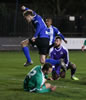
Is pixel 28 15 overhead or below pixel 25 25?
overhead

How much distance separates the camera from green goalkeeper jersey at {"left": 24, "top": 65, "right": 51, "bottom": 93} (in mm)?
10609

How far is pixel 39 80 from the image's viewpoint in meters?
10.6

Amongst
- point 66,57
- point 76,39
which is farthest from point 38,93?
point 76,39

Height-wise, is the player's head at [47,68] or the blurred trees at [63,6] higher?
the player's head at [47,68]

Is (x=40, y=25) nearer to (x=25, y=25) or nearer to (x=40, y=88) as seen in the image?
(x=40, y=88)

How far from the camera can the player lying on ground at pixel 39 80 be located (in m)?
10.6

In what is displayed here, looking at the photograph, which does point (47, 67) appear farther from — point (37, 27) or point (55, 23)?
point (55, 23)

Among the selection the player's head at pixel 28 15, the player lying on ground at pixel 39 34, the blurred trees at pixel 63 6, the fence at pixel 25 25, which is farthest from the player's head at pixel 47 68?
the blurred trees at pixel 63 6

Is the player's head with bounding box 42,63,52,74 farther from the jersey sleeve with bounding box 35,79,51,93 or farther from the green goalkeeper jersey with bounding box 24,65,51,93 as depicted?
the jersey sleeve with bounding box 35,79,51,93

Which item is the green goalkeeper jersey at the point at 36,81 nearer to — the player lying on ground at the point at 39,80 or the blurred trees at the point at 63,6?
the player lying on ground at the point at 39,80

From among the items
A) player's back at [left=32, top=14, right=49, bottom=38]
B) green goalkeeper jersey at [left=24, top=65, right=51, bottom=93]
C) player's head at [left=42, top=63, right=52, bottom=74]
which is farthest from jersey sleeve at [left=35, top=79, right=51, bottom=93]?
player's back at [left=32, top=14, right=49, bottom=38]

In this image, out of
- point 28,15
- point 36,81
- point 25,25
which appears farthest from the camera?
point 25,25

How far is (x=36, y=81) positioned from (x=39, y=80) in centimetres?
7

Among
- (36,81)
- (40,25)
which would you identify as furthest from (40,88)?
(40,25)
